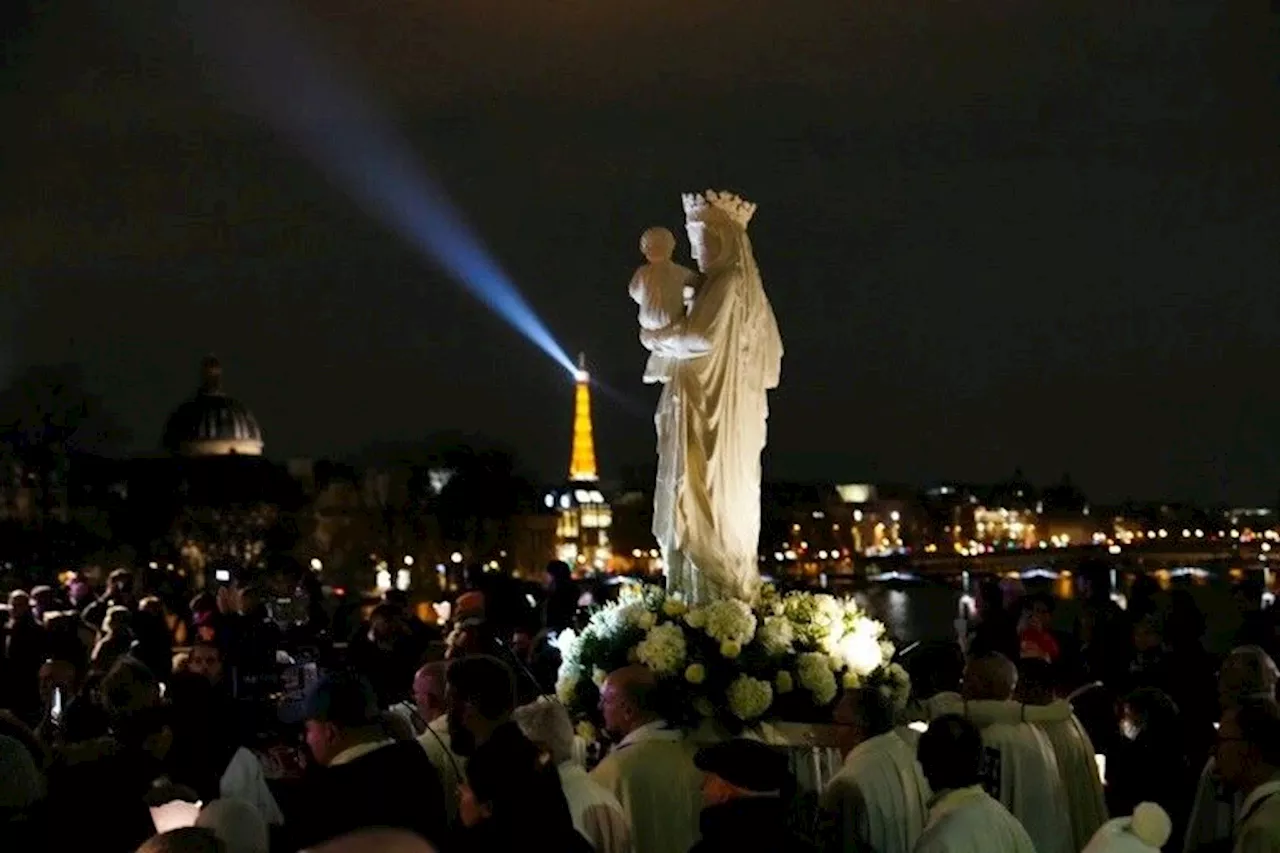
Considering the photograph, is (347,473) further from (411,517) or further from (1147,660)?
(1147,660)

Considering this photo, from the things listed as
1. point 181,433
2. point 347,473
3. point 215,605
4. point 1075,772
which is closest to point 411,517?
point 347,473

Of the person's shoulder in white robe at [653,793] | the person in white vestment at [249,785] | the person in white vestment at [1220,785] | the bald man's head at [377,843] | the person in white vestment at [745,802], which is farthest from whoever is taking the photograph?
the person's shoulder in white robe at [653,793]

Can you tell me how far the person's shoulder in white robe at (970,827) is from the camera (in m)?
6.81

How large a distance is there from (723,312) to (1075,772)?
9.78ft

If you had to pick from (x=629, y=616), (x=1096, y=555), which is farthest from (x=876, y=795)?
(x=1096, y=555)

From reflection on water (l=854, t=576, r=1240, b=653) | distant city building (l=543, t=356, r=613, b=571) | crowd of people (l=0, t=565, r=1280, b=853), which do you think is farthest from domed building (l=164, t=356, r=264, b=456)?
crowd of people (l=0, t=565, r=1280, b=853)

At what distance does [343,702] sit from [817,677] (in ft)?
10.2

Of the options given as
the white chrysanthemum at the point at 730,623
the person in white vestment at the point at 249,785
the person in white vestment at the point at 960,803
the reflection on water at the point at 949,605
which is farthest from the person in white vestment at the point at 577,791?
the reflection on water at the point at 949,605

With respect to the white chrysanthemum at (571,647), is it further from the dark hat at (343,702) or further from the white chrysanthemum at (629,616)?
the dark hat at (343,702)

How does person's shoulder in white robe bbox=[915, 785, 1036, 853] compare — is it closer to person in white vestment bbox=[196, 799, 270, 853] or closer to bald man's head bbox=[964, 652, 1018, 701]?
bald man's head bbox=[964, 652, 1018, 701]

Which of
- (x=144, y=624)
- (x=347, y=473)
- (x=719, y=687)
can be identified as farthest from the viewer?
(x=347, y=473)

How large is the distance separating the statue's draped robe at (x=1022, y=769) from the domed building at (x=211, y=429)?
13124 centimetres

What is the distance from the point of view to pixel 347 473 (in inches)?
4988

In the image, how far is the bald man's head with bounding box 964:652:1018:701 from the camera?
363 inches
